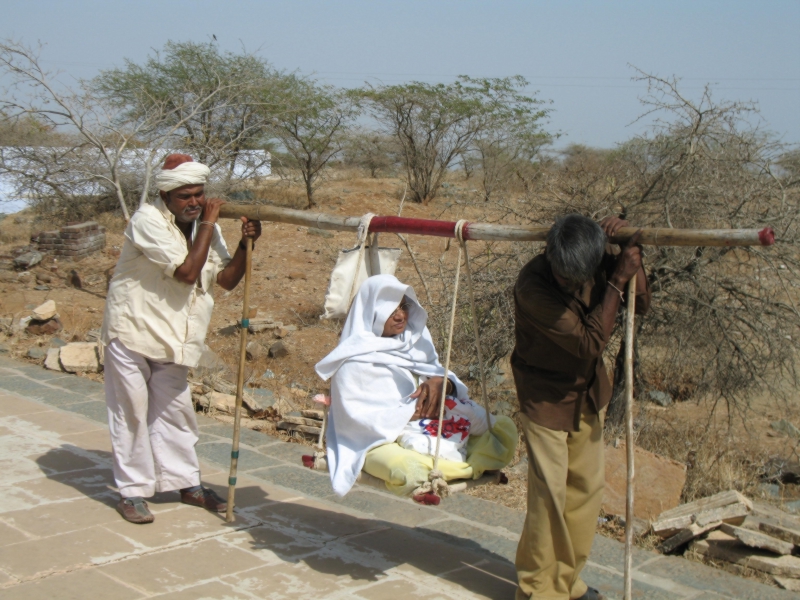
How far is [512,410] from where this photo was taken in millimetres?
6820

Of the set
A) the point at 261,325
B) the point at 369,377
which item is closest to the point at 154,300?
the point at 369,377

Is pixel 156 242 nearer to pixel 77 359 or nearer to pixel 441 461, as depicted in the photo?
pixel 441 461

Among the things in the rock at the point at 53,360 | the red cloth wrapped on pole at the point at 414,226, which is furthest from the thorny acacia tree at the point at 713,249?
the rock at the point at 53,360

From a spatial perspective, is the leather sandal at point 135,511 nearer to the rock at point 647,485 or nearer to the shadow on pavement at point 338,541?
the shadow on pavement at point 338,541

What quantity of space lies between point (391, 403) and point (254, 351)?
577 centimetres

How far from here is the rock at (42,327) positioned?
29.7ft

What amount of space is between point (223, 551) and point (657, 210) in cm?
439

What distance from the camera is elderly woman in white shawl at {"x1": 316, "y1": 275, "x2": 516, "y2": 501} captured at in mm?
3502

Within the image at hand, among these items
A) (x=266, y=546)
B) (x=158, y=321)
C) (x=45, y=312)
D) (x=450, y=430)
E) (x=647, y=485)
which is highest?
(x=158, y=321)

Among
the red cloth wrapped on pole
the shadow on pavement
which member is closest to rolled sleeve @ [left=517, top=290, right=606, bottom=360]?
the red cloth wrapped on pole

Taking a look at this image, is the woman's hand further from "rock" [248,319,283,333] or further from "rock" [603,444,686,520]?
"rock" [248,319,283,333]

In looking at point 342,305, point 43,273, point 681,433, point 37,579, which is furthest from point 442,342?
point 43,273

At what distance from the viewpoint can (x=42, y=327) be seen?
29.8ft

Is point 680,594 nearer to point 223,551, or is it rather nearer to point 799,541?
point 799,541
